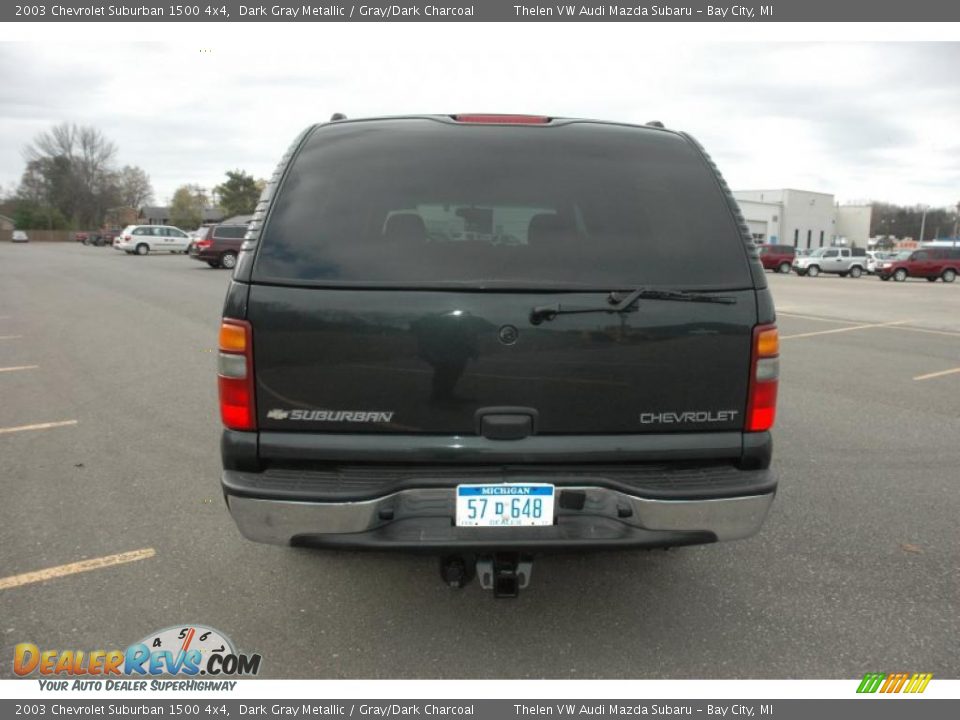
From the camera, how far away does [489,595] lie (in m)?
3.07

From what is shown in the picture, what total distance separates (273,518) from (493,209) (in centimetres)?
141

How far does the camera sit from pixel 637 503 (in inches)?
94.3

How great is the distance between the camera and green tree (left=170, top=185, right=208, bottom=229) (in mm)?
98750

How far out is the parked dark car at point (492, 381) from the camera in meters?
2.37

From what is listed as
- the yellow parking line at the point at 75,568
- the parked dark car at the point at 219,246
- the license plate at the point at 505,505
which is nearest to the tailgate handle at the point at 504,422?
the license plate at the point at 505,505

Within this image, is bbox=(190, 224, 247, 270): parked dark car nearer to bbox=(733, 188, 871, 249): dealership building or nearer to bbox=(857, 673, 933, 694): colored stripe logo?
bbox=(857, 673, 933, 694): colored stripe logo

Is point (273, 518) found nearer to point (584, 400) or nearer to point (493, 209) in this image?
point (584, 400)

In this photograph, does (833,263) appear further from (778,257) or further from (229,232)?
(229,232)

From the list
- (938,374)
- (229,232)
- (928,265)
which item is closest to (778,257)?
(928,265)

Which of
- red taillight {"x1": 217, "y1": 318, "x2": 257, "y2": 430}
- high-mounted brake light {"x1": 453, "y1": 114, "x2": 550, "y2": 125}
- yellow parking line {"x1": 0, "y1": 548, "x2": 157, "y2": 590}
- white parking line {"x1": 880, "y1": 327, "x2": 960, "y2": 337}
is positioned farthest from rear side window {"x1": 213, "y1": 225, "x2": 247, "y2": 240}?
red taillight {"x1": 217, "y1": 318, "x2": 257, "y2": 430}

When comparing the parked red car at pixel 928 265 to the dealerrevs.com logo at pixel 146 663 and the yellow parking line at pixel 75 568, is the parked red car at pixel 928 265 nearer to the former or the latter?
the yellow parking line at pixel 75 568

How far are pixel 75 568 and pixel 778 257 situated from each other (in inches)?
1661

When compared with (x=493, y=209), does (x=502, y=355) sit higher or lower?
lower

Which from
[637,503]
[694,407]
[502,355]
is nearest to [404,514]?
[502,355]
